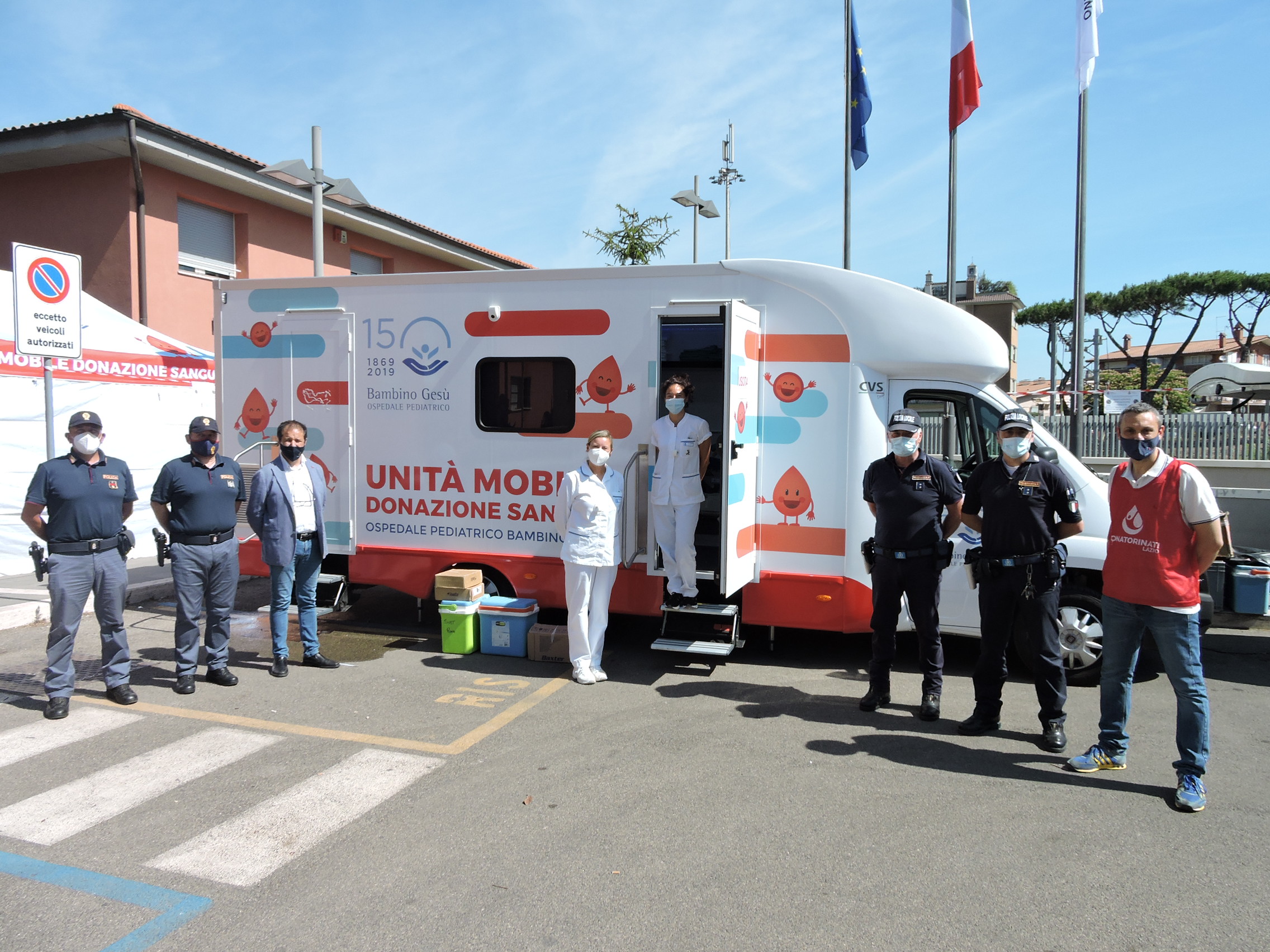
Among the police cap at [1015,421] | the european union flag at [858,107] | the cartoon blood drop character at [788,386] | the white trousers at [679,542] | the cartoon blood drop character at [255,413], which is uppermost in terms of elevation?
the european union flag at [858,107]

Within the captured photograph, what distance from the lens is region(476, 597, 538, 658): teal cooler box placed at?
6.77 metres

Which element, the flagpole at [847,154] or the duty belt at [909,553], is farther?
the flagpole at [847,154]

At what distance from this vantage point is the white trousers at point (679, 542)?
626 cm

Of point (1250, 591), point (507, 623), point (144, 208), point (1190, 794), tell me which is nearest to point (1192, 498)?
point (1190, 794)

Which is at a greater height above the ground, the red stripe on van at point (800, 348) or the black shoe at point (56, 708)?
the red stripe on van at point (800, 348)

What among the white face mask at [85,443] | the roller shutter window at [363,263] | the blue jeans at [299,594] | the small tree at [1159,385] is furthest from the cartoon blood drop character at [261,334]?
the small tree at [1159,385]

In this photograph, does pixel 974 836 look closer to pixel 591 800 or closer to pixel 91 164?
pixel 591 800

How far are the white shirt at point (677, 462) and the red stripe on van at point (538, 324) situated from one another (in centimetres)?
98

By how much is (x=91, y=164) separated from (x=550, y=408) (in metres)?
11.0

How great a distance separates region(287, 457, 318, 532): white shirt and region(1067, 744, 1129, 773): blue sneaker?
203 inches

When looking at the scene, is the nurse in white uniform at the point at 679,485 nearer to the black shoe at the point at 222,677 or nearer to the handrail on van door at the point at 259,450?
the black shoe at the point at 222,677

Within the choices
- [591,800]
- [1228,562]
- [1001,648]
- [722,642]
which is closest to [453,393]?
[722,642]

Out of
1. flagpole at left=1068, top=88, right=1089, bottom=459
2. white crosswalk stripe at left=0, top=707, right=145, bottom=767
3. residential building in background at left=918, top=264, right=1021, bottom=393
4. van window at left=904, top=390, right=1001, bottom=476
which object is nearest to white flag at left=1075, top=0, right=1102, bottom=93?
→ flagpole at left=1068, top=88, right=1089, bottom=459

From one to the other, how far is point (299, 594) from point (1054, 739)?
5.15 meters
